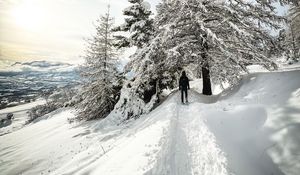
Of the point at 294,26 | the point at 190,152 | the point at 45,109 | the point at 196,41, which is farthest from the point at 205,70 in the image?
the point at 45,109

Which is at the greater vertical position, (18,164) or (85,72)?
(85,72)

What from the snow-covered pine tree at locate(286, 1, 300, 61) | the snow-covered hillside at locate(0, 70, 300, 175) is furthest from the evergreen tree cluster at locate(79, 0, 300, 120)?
the snow-covered pine tree at locate(286, 1, 300, 61)

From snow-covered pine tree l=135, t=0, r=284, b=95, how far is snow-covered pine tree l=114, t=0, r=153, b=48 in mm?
4113

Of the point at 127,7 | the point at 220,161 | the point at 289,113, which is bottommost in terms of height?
the point at 220,161

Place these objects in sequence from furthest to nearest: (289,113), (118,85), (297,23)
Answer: (297,23)
(118,85)
(289,113)

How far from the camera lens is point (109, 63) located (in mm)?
24688

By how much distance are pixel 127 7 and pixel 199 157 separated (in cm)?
1662

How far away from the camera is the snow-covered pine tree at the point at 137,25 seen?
20656mm

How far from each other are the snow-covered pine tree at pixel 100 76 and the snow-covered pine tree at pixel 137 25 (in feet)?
9.59

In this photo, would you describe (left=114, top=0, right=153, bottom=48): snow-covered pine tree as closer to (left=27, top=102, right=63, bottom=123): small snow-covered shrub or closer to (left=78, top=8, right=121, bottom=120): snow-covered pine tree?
(left=78, top=8, right=121, bottom=120): snow-covered pine tree

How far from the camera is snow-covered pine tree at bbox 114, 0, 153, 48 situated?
20.7m

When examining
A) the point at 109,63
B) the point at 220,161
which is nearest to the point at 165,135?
the point at 220,161

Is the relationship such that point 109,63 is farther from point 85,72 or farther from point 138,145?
point 138,145

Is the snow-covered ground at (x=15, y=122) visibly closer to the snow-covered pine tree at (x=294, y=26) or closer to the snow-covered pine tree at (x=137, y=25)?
the snow-covered pine tree at (x=137, y=25)
